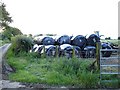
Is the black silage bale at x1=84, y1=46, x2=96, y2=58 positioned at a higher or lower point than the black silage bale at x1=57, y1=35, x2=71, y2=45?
lower

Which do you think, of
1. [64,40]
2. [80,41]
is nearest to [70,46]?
[80,41]

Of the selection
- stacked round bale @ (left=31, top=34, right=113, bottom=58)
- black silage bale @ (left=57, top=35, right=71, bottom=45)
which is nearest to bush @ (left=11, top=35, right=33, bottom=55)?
stacked round bale @ (left=31, top=34, right=113, bottom=58)

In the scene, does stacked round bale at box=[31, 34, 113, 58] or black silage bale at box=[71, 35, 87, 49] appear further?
black silage bale at box=[71, 35, 87, 49]

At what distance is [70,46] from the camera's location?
17469mm

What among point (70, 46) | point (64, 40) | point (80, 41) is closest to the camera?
point (70, 46)

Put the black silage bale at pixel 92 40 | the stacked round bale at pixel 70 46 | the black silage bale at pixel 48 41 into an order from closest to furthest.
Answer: the stacked round bale at pixel 70 46 → the black silage bale at pixel 92 40 → the black silage bale at pixel 48 41

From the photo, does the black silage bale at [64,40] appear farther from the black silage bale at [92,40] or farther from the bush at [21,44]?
the bush at [21,44]

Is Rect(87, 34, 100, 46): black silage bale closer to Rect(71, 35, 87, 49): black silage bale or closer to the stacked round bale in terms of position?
the stacked round bale

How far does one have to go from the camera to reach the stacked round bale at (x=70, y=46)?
16.6 metres

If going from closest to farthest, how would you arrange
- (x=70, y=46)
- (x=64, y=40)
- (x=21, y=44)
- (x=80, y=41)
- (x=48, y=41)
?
1. (x=70, y=46)
2. (x=80, y=41)
3. (x=21, y=44)
4. (x=64, y=40)
5. (x=48, y=41)

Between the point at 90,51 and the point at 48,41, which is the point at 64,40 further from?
the point at 90,51

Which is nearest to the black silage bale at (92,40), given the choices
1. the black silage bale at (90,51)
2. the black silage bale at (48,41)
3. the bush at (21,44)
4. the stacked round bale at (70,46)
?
the stacked round bale at (70,46)

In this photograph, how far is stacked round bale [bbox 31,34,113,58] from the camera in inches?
655

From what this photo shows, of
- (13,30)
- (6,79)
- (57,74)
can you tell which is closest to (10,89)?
(6,79)
